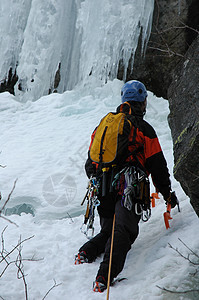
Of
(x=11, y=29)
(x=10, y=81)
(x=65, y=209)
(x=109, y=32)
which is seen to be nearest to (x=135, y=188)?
(x=65, y=209)

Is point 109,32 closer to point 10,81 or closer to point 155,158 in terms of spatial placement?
point 10,81

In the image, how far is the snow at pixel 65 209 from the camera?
2.12m

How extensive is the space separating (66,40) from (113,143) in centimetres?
843

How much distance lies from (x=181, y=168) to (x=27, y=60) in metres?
9.69

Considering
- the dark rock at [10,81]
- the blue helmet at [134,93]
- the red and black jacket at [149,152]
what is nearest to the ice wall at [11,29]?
the dark rock at [10,81]

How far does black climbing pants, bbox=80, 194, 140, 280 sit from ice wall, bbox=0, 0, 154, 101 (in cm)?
622

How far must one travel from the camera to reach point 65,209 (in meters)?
4.44

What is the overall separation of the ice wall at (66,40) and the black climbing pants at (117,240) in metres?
6.22

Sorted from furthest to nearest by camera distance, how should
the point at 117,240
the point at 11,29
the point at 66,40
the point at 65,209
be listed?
the point at 11,29 < the point at 66,40 < the point at 65,209 < the point at 117,240

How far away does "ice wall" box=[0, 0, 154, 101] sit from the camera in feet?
26.9

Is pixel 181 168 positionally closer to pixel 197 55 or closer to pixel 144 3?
pixel 197 55

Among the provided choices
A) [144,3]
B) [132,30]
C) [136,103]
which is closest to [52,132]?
[132,30]

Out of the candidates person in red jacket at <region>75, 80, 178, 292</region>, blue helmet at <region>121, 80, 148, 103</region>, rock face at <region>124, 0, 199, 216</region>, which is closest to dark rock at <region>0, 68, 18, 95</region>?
rock face at <region>124, 0, 199, 216</region>

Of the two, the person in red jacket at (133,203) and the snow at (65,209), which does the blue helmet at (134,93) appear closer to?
the person in red jacket at (133,203)
